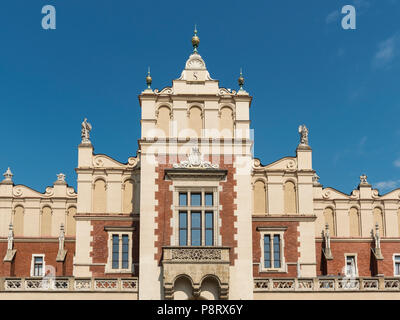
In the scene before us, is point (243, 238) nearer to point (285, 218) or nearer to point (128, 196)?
point (285, 218)

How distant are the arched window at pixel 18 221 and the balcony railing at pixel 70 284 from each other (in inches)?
388

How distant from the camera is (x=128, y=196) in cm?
4600

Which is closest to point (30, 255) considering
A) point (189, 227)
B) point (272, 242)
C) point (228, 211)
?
point (189, 227)

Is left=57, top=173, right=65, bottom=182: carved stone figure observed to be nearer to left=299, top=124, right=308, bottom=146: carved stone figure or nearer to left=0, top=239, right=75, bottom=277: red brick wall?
left=0, top=239, right=75, bottom=277: red brick wall

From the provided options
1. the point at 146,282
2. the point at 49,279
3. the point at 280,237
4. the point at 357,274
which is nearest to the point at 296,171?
the point at 280,237

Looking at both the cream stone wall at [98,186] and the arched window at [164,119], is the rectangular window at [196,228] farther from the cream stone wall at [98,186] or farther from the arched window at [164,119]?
the cream stone wall at [98,186]

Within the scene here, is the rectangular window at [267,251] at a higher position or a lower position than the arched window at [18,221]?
lower

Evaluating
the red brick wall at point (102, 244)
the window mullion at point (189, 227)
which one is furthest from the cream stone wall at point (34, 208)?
the window mullion at point (189, 227)

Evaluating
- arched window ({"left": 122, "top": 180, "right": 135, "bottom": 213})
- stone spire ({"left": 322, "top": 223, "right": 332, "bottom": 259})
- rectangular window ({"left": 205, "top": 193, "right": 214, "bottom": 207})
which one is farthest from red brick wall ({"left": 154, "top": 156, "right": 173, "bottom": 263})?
stone spire ({"left": 322, "top": 223, "right": 332, "bottom": 259})

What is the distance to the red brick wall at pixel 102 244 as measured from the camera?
141 ft

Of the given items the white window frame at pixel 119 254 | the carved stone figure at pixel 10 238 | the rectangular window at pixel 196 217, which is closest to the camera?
the rectangular window at pixel 196 217

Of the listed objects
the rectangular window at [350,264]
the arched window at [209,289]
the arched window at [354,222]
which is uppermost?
the arched window at [354,222]
